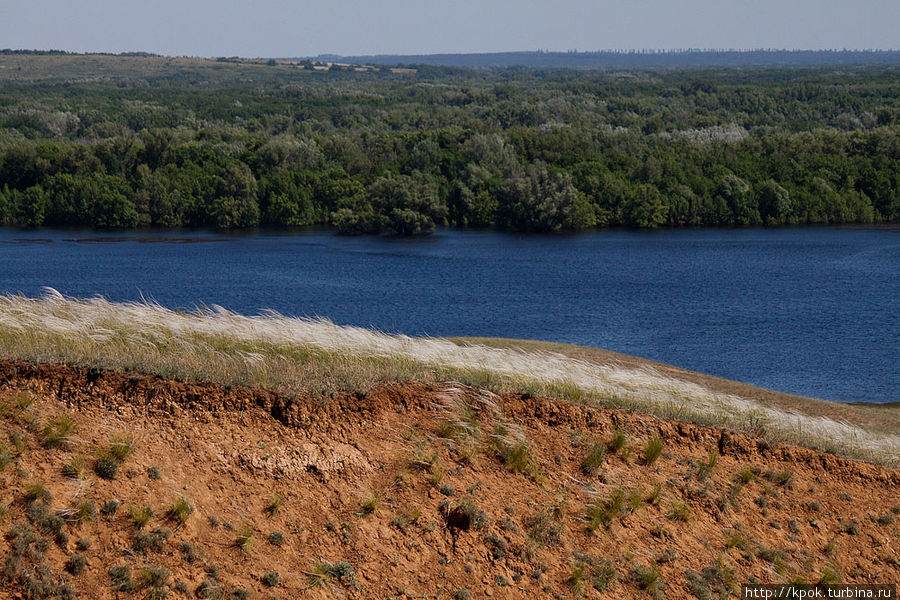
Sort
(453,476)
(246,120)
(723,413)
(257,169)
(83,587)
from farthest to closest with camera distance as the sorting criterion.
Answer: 1. (246,120)
2. (257,169)
3. (723,413)
4. (453,476)
5. (83,587)

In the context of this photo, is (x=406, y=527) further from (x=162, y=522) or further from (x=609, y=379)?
(x=609, y=379)

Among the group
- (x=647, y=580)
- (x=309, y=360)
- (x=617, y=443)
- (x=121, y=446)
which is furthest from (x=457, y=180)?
(x=121, y=446)

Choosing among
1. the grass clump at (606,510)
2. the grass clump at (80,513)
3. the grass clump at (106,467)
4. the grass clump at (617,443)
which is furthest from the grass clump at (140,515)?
the grass clump at (617,443)

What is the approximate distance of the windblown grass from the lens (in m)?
11.6

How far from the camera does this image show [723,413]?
47.3 ft

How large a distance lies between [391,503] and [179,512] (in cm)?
237

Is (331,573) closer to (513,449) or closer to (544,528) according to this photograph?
(544,528)

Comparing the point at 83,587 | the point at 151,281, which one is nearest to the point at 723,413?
the point at 83,587

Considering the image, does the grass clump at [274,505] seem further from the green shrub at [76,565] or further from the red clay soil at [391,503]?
the green shrub at [76,565]

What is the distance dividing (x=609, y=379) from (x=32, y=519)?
31.3 ft

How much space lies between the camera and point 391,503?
1065 cm

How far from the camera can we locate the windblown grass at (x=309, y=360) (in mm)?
11625

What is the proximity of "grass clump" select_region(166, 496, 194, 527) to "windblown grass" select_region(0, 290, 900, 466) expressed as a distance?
2.06 m

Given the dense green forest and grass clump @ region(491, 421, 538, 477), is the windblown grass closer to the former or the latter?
grass clump @ region(491, 421, 538, 477)
